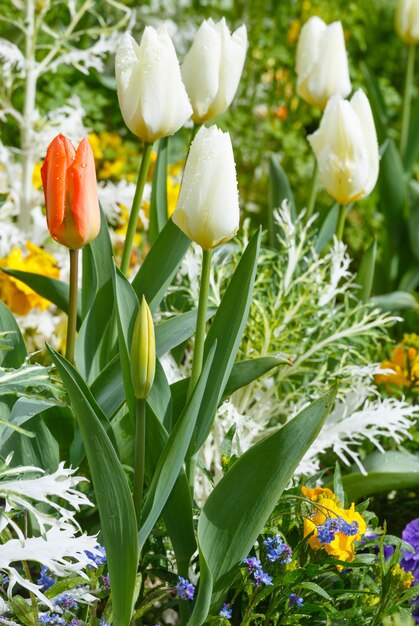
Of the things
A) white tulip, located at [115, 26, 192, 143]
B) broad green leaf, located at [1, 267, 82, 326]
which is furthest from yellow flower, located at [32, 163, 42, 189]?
white tulip, located at [115, 26, 192, 143]

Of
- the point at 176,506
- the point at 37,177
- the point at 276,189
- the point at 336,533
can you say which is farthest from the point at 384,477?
the point at 37,177

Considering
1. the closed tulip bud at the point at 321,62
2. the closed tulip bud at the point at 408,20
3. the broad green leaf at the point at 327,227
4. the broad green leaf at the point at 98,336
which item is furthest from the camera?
the closed tulip bud at the point at 408,20

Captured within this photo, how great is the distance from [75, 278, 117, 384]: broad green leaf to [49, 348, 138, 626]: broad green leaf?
0.27m

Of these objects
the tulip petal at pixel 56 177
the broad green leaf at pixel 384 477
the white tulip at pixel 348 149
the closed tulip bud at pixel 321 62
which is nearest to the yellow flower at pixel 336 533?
the broad green leaf at pixel 384 477

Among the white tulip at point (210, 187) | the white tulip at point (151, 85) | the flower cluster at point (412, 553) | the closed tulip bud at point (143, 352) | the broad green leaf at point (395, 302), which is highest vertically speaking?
the white tulip at point (151, 85)

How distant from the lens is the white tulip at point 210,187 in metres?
1.10

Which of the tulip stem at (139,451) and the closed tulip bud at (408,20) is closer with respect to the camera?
the tulip stem at (139,451)

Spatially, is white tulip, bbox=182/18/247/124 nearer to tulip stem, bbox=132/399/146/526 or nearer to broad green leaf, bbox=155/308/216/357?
broad green leaf, bbox=155/308/216/357

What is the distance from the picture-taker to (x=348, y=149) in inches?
65.2

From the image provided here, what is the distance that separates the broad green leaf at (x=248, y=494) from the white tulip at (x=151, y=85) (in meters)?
0.46

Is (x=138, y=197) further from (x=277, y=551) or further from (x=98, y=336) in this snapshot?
(x=277, y=551)

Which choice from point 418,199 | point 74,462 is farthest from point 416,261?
point 74,462

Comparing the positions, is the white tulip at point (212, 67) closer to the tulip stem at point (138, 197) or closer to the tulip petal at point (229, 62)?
the tulip petal at point (229, 62)

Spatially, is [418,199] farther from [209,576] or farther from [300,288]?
[209,576]
